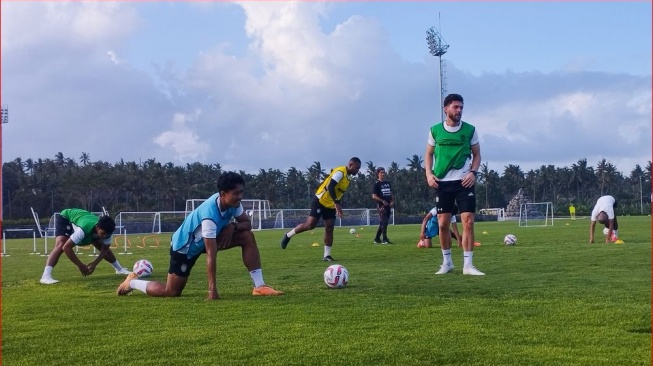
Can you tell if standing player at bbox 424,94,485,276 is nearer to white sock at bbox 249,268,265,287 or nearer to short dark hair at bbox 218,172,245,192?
white sock at bbox 249,268,265,287

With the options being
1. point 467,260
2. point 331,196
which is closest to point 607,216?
point 331,196

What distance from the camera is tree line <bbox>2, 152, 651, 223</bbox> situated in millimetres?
80875

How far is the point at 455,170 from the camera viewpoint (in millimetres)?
8664

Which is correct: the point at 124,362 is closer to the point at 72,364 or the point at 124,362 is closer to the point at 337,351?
the point at 72,364

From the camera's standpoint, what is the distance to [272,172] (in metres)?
102

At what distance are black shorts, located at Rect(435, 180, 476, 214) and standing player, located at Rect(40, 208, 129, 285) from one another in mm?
4706

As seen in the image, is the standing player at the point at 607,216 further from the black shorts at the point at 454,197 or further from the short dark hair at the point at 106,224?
the short dark hair at the point at 106,224

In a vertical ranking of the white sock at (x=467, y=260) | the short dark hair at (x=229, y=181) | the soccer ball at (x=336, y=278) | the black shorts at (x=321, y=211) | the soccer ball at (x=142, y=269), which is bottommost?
the soccer ball at (x=142, y=269)

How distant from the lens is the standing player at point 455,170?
8.53m

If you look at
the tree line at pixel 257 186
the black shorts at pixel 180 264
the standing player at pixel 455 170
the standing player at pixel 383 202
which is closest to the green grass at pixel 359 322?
the black shorts at pixel 180 264

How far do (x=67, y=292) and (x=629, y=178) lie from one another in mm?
133112

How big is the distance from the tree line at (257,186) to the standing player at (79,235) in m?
59.5

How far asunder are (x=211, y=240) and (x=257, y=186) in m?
92.2

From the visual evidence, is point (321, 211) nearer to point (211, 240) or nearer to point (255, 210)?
point (211, 240)
